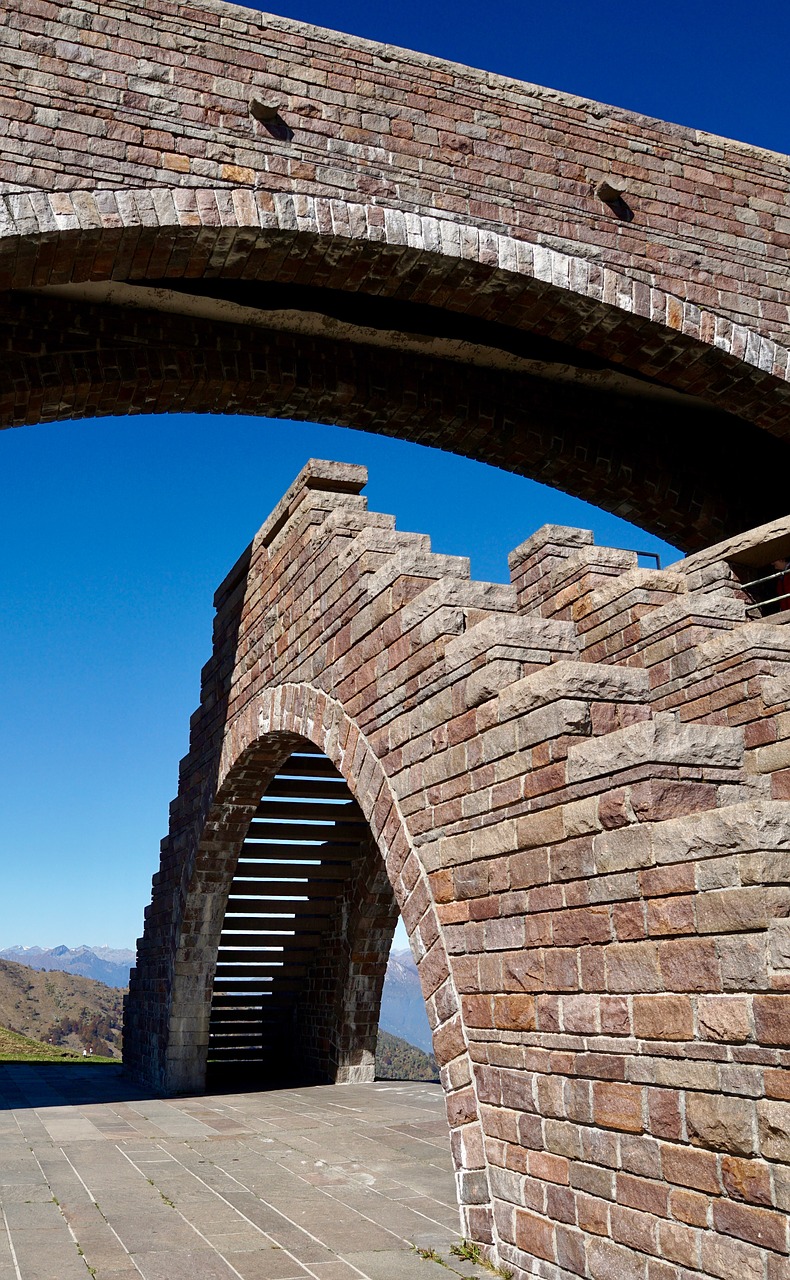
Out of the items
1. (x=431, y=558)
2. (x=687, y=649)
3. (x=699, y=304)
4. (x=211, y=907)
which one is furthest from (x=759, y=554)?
(x=211, y=907)

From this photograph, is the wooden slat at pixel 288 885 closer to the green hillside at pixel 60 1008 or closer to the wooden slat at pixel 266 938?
the wooden slat at pixel 266 938

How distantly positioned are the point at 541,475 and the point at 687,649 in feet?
20.8

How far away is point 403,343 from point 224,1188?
25.3 feet

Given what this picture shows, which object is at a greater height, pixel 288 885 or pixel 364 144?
pixel 364 144

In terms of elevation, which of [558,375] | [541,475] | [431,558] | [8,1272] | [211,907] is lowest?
[8,1272]

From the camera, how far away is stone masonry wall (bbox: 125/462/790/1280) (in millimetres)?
3164

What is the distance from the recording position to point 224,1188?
590 centimetres

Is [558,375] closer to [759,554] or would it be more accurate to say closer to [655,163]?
[655,163]

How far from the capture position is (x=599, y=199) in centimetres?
968

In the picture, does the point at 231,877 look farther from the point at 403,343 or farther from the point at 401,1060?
the point at 401,1060

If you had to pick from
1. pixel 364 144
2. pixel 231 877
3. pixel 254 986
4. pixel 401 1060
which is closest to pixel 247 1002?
pixel 254 986

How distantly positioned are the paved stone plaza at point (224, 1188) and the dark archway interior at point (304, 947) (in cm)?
131

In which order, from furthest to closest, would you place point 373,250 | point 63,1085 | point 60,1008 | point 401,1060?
point 401,1060 < point 60,1008 < point 63,1085 < point 373,250

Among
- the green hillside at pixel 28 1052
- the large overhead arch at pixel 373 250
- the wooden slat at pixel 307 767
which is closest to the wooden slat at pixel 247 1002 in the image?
the wooden slat at pixel 307 767
